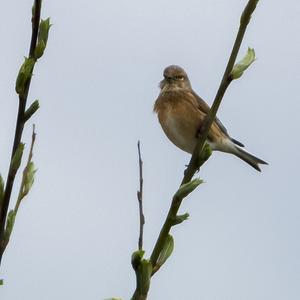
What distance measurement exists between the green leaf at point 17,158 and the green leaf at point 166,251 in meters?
0.54

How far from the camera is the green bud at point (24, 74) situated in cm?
219

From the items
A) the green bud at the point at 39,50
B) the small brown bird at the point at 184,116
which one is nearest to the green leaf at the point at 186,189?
the green bud at the point at 39,50

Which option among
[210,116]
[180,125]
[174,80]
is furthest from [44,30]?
[174,80]

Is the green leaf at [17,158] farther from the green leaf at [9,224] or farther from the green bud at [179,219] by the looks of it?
the green bud at [179,219]

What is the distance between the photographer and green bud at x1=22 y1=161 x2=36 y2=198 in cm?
238

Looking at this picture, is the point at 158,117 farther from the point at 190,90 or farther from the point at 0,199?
the point at 0,199

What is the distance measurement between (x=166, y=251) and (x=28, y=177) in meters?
0.55

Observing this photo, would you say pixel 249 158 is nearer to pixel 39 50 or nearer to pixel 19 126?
pixel 39 50

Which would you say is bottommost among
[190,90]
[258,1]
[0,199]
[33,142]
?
[0,199]

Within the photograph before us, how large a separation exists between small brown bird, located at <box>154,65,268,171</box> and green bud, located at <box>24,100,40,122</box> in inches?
216

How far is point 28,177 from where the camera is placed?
2461 mm

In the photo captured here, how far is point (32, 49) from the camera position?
7.34 ft

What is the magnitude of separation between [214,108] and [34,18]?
2.05 feet

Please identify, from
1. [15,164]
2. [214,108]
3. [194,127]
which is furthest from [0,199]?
[194,127]
